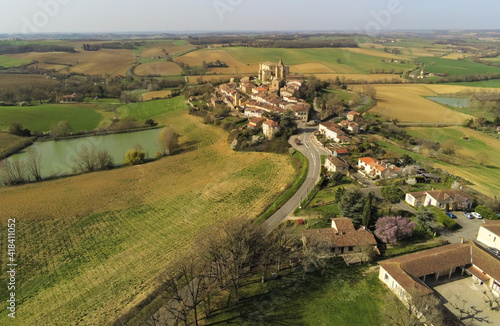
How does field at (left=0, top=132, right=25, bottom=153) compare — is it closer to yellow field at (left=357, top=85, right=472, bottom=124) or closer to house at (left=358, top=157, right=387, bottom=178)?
house at (left=358, top=157, right=387, bottom=178)

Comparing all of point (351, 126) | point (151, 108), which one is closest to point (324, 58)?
point (151, 108)

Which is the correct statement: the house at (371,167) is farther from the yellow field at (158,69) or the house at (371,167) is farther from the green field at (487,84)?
the yellow field at (158,69)

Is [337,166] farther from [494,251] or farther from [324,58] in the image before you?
[324,58]

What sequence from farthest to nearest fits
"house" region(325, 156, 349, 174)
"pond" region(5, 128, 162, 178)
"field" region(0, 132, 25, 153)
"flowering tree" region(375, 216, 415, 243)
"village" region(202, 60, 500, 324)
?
1. "field" region(0, 132, 25, 153)
2. "pond" region(5, 128, 162, 178)
3. "house" region(325, 156, 349, 174)
4. "flowering tree" region(375, 216, 415, 243)
5. "village" region(202, 60, 500, 324)

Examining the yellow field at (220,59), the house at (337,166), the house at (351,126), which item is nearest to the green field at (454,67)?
the yellow field at (220,59)

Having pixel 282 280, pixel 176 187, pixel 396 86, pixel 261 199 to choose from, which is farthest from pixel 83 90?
pixel 396 86

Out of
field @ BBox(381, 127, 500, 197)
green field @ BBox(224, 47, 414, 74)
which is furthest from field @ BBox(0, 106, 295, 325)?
green field @ BBox(224, 47, 414, 74)
